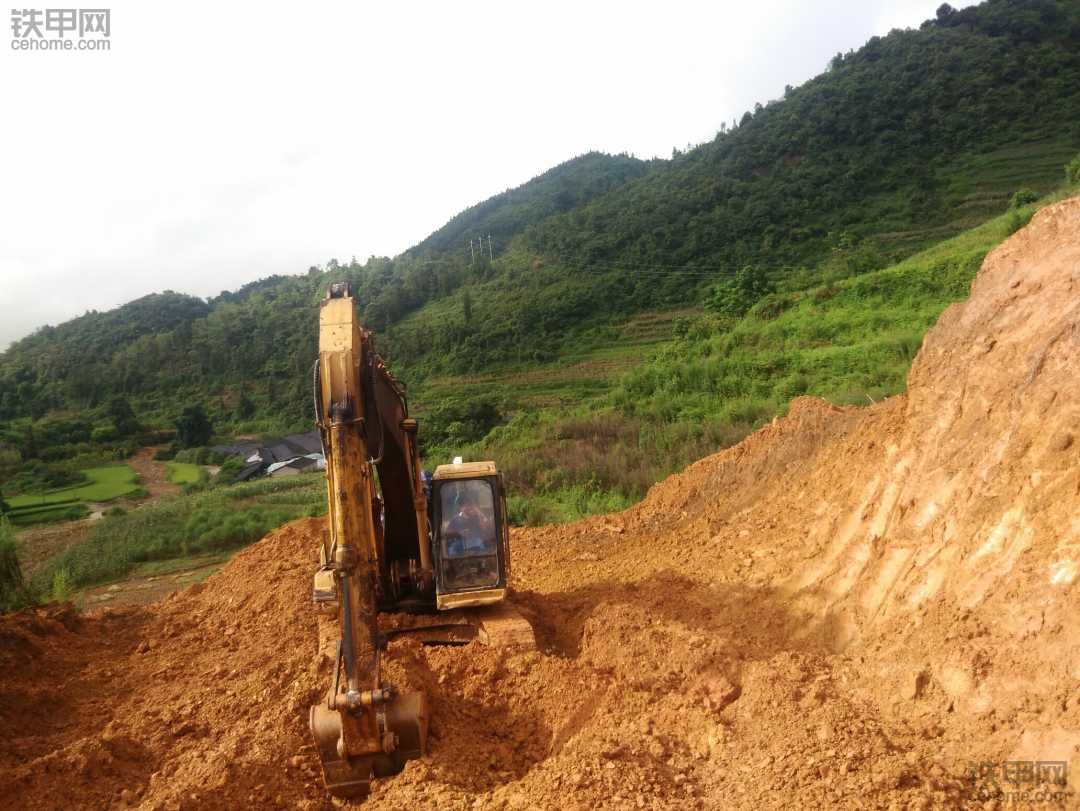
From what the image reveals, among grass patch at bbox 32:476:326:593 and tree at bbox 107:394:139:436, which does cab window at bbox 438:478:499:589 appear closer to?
grass patch at bbox 32:476:326:593

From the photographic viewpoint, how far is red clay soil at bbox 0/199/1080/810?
4324 mm

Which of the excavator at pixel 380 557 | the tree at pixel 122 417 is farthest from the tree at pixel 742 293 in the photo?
the tree at pixel 122 417

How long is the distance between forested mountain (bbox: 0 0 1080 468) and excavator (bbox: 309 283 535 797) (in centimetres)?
2861

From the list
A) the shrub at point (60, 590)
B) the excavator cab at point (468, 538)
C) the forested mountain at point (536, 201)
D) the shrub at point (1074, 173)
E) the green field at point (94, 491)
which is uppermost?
the forested mountain at point (536, 201)

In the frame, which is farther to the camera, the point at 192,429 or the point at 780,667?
the point at 192,429

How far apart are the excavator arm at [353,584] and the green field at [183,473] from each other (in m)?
27.7

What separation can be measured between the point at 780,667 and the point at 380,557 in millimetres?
3736

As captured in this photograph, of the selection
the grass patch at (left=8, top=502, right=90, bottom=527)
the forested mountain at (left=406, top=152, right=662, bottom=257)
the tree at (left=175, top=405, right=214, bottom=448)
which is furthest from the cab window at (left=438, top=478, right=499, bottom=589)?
the forested mountain at (left=406, top=152, right=662, bottom=257)

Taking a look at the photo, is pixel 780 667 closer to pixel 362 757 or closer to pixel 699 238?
pixel 362 757

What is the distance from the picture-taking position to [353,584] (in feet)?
15.6

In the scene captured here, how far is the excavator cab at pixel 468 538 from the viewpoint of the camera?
22.6 ft

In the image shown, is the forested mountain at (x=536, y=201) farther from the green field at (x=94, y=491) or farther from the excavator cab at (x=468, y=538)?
the excavator cab at (x=468, y=538)

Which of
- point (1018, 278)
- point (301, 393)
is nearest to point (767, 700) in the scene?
point (1018, 278)

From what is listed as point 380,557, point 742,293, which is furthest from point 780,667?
point 742,293
